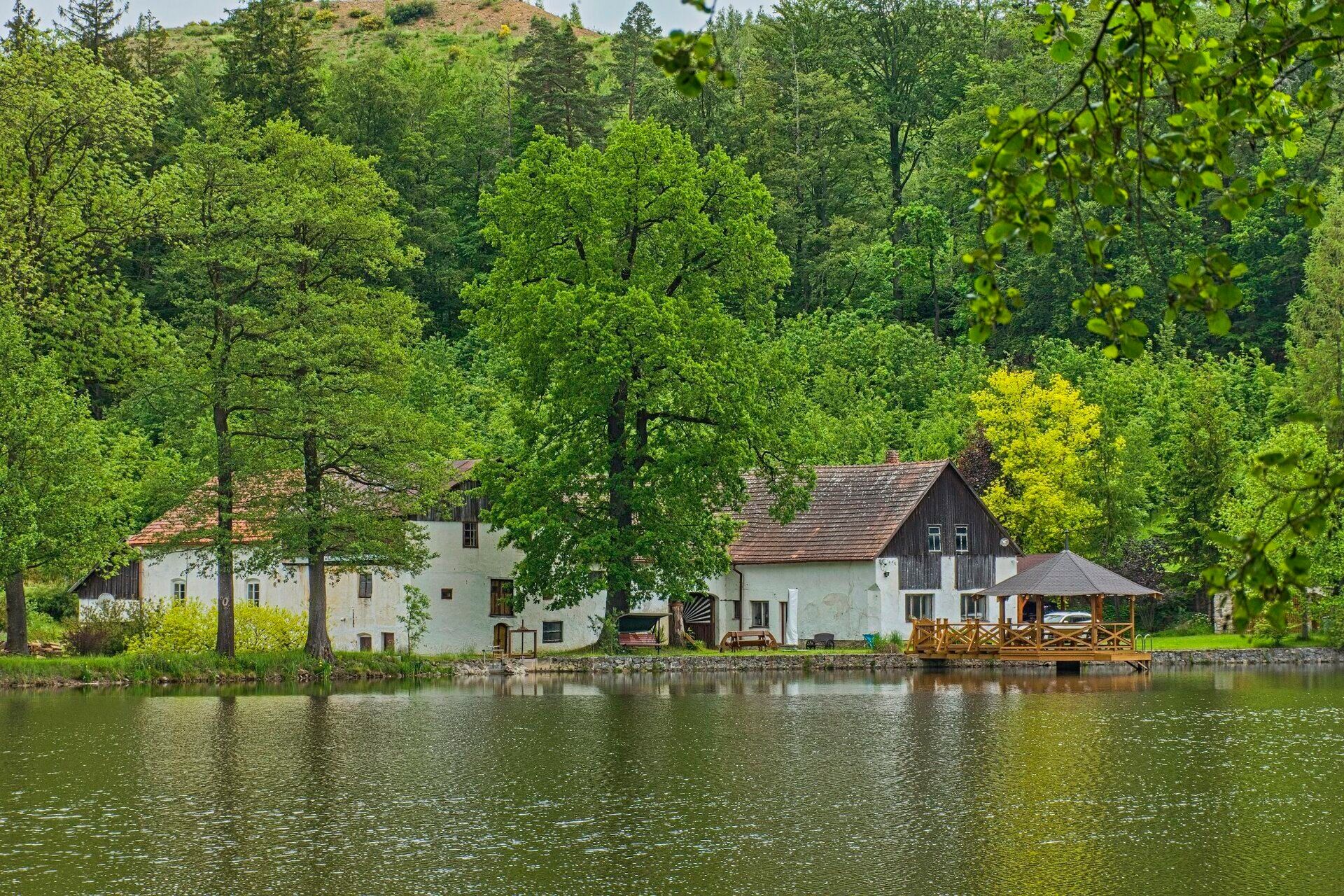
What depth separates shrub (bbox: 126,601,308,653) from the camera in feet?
144

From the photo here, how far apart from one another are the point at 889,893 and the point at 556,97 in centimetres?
8726

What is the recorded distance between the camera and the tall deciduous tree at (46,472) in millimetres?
39000

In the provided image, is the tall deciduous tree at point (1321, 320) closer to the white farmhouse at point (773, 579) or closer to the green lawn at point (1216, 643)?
the green lawn at point (1216, 643)

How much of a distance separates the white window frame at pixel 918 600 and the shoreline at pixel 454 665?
13.2ft

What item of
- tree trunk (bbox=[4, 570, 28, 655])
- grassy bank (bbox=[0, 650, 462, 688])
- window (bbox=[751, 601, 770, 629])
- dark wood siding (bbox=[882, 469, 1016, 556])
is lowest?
grassy bank (bbox=[0, 650, 462, 688])

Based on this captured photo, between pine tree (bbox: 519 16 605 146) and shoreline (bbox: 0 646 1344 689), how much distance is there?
52.8 m

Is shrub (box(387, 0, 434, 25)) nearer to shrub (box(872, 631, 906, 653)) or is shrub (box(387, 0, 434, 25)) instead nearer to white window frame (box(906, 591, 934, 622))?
white window frame (box(906, 591, 934, 622))

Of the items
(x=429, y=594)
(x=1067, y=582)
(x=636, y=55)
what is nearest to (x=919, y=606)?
(x=1067, y=582)

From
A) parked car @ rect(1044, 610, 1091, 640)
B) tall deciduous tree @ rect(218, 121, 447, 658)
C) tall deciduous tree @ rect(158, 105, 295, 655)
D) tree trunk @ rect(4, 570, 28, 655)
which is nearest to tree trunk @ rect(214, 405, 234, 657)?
tall deciduous tree @ rect(158, 105, 295, 655)

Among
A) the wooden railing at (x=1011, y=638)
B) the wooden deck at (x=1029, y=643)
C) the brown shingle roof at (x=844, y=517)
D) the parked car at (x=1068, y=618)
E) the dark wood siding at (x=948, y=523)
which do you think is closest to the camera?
the wooden deck at (x=1029, y=643)

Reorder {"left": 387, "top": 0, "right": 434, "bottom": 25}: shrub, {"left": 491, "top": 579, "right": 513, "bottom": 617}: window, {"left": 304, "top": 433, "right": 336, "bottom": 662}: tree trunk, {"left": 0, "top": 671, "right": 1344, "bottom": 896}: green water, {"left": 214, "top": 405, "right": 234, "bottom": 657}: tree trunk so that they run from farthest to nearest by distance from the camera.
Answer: {"left": 387, "top": 0, "right": 434, "bottom": 25}: shrub < {"left": 491, "top": 579, "right": 513, "bottom": 617}: window < {"left": 304, "top": 433, "right": 336, "bottom": 662}: tree trunk < {"left": 214, "top": 405, "right": 234, "bottom": 657}: tree trunk < {"left": 0, "top": 671, "right": 1344, "bottom": 896}: green water

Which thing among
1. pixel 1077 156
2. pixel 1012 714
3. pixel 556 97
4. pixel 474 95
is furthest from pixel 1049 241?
pixel 474 95

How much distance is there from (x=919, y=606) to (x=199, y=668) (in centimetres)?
2500

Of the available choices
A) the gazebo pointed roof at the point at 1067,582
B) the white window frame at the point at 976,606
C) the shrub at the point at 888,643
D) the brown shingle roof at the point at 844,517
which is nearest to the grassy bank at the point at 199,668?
the shrub at the point at 888,643
